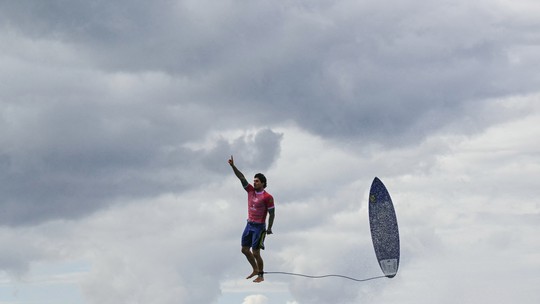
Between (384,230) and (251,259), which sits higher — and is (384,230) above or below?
above

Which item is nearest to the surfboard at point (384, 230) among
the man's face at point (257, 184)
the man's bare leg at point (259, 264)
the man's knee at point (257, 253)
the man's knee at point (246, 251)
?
the man's bare leg at point (259, 264)

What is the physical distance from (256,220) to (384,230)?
34.9ft

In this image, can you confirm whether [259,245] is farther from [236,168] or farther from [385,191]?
[385,191]

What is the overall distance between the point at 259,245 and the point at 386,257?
10674mm

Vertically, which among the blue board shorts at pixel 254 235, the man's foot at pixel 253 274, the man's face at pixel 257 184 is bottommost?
the man's foot at pixel 253 274

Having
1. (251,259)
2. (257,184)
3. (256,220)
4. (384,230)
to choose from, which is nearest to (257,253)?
(251,259)

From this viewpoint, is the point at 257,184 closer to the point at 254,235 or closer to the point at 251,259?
the point at 254,235

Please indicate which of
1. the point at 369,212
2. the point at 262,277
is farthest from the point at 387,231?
the point at 262,277

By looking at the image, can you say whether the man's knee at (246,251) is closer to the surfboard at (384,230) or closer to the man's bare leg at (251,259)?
the man's bare leg at (251,259)

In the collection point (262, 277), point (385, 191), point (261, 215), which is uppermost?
point (385, 191)

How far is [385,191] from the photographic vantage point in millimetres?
42688

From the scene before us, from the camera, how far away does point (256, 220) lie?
113ft

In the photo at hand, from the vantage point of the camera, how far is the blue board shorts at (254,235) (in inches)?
1356

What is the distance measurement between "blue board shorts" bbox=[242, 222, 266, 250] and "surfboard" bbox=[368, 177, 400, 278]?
9.83m
